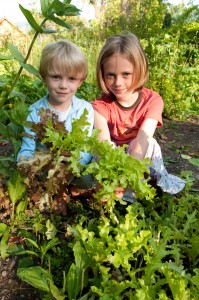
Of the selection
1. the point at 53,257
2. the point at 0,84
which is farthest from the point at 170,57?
the point at 53,257

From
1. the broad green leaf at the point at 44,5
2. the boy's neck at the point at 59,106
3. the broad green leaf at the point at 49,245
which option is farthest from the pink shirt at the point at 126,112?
the broad green leaf at the point at 49,245

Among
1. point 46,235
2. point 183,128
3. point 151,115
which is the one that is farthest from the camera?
point 183,128

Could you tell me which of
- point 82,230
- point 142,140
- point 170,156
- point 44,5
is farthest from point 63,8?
point 170,156

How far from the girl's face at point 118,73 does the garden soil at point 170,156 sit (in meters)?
0.96

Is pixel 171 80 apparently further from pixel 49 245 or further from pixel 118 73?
pixel 49 245

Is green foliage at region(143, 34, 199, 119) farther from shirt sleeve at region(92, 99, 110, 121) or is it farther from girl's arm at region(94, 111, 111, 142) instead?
girl's arm at region(94, 111, 111, 142)

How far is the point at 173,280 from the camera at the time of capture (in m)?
1.46

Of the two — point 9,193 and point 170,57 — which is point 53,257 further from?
point 170,57

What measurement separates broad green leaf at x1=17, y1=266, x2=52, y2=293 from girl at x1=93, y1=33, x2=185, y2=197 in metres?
0.98

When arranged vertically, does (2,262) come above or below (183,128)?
below

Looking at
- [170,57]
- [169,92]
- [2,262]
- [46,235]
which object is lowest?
[2,262]

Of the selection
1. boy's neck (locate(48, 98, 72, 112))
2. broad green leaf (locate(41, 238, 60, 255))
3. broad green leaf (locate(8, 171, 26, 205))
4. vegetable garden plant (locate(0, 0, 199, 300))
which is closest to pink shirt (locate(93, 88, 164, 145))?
boy's neck (locate(48, 98, 72, 112))

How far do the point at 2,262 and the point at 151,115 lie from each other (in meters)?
1.38

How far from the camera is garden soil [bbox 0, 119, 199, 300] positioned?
1.83 metres
